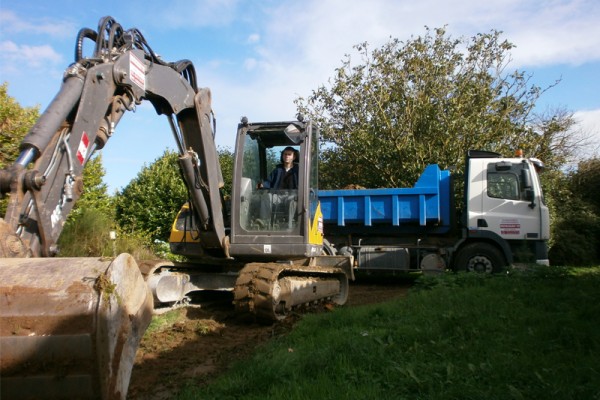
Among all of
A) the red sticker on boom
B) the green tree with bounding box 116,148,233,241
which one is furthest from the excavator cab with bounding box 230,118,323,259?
the green tree with bounding box 116,148,233,241

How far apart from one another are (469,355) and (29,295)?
3187 mm

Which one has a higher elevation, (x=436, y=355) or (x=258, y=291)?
(x=258, y=291)

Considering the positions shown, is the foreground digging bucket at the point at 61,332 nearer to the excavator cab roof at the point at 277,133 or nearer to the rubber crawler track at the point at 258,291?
the rubber crawler track at the point at 258,291

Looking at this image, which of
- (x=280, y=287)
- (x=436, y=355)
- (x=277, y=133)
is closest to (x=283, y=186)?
(x=277, y=133)

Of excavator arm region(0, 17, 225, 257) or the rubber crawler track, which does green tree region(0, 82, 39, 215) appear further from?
the rubber crawler track

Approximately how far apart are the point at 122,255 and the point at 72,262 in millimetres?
272

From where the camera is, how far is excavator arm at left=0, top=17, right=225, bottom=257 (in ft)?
11.5

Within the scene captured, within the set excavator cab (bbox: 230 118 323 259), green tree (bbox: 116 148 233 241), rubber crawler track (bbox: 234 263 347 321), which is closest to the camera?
rubber crawler track (bbox: 234 263 347 321)

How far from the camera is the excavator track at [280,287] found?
6.02m

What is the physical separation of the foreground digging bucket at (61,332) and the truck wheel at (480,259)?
9104 millimetres

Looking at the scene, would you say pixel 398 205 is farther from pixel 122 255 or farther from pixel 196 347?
pixel 122 255

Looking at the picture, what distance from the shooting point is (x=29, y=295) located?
2711 mm

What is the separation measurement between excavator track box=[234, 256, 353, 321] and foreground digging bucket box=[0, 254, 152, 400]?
10.5ft

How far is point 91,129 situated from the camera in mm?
4191
